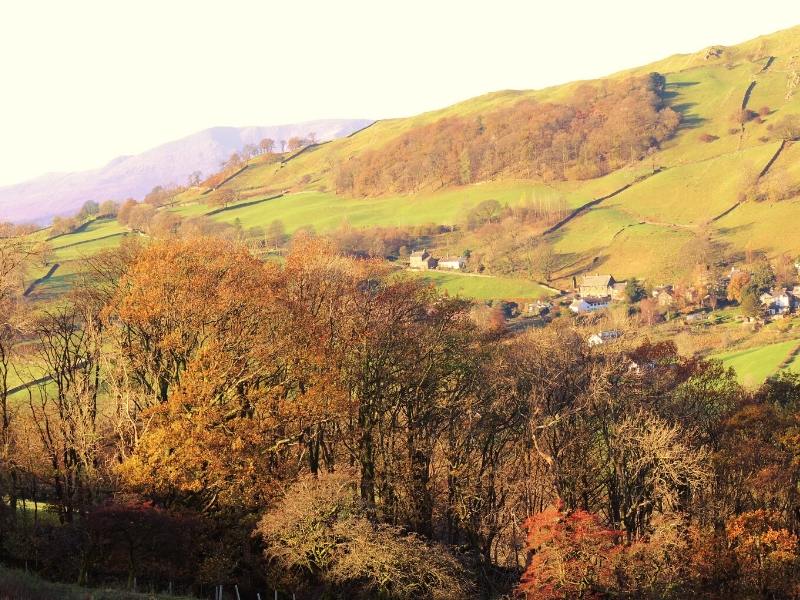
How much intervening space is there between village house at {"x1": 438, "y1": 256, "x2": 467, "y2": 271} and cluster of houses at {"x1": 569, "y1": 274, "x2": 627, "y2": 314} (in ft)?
79.1

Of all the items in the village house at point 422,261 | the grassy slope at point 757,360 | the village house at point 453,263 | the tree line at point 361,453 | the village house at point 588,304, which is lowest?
the grassy slope at point 757,360

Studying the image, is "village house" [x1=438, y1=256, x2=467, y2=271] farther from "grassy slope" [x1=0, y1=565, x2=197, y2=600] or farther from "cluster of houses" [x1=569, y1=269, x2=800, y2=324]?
"grassy slope" [x1=0, y1=565, x2=197, y2=600]

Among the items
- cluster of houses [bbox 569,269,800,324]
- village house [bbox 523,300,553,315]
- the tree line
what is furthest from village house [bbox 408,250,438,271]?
the tree line

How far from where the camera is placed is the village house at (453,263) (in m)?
152

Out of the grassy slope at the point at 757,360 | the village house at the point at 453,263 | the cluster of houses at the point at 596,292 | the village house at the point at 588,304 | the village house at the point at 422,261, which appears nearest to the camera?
the grassy slope at the point at 757,360

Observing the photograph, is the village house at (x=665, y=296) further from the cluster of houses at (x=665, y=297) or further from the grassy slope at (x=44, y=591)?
the grassy slope at (x=44, y=591)

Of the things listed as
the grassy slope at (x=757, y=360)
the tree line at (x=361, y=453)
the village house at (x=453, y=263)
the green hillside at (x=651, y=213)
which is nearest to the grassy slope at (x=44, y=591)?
the tree line at (x=361, y=453)

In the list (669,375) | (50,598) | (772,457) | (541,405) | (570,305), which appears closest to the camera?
(50,598)

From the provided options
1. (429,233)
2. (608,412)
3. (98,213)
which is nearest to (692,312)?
(429,233)

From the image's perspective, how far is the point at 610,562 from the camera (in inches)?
1223

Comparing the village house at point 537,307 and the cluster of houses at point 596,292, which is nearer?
the village house at point 537,307

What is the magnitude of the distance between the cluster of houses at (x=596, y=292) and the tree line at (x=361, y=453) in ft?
A: 260

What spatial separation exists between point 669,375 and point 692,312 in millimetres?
78573

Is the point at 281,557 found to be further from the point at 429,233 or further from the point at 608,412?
the point at 429,233
